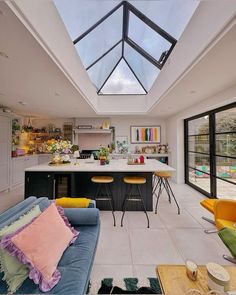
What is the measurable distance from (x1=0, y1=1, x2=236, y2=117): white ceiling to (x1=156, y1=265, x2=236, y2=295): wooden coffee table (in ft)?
6.88

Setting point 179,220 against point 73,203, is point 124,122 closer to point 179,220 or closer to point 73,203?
point 179,220

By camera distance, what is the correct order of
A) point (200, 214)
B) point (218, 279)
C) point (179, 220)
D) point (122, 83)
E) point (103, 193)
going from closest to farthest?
point (218, 279) → point (179, 220) → point (200, 214) → point (103, 193) → point (122, 83)

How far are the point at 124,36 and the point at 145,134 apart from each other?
3517 mm

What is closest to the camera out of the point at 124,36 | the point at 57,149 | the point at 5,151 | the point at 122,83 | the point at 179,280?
the point at 179,280

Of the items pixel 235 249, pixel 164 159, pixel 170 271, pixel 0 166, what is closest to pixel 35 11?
pixel 170 271

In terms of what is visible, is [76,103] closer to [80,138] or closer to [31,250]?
[80,138]

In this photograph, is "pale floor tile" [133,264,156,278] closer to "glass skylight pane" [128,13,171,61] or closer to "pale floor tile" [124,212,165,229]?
"pale floor tile" [124,212,165,229]

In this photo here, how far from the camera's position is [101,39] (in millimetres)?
4102

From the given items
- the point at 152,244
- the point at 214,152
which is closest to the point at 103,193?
the point at 152,244

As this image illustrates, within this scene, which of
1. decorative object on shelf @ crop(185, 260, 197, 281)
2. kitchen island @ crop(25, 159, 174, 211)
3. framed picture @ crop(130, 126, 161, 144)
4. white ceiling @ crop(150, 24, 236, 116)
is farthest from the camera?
framed picture @ crop(130, 126, 161, 144)

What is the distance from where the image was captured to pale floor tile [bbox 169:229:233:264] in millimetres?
1934

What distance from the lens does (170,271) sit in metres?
1.17

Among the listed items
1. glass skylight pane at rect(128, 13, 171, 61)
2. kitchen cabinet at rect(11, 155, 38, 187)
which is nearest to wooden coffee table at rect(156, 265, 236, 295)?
glass skylight pane at rect(128, 13, 171, 61)

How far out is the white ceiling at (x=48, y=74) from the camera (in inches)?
65.9
